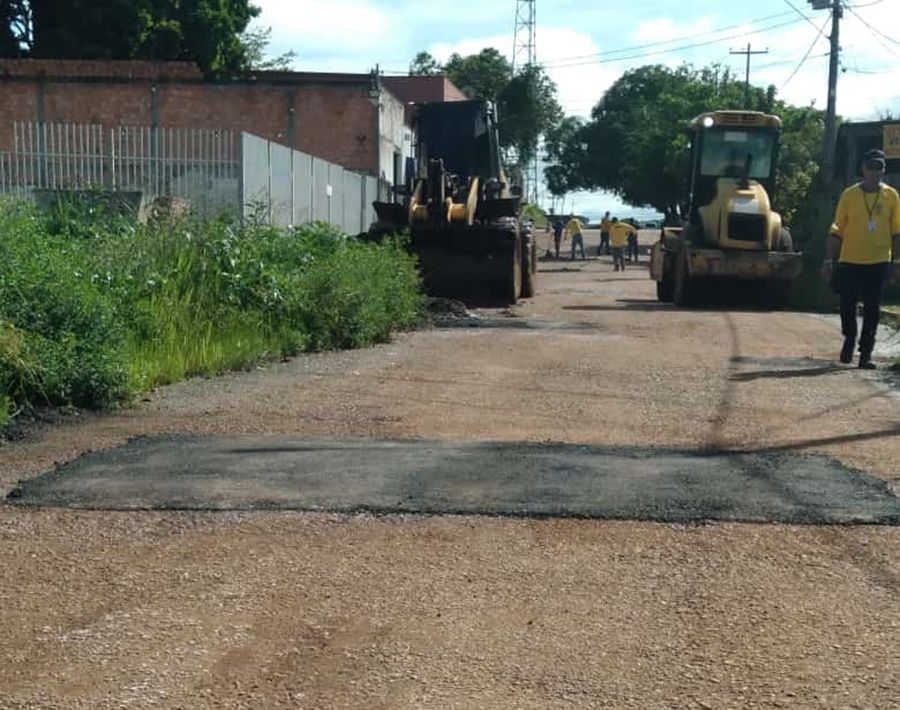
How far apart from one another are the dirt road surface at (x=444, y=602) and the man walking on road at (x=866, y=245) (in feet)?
12.9

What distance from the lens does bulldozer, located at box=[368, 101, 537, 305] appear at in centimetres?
2062

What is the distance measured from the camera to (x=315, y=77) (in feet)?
125

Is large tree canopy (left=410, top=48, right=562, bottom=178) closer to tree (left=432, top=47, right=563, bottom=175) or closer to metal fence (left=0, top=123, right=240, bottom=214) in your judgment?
tree (left=432, top=47, right=563, bottom=175)

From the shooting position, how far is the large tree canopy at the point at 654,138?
56.2m

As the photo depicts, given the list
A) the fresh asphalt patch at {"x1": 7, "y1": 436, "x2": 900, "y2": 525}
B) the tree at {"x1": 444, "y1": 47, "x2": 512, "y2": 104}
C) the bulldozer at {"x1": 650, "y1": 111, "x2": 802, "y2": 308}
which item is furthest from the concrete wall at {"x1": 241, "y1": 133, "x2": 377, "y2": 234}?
the tree at {"x1": 444, "y1": 47, "x2": 512, "y2": 104}

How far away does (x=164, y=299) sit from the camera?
38.3 feet

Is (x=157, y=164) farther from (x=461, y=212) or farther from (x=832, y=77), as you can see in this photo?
(x=832, y=77)

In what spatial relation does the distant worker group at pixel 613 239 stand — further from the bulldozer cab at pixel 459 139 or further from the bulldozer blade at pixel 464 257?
the bulldozer blade at pixel 464 257

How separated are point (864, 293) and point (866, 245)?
0.47 m

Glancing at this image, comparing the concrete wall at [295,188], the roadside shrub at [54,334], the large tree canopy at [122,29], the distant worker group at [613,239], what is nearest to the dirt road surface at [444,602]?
the roadside shrub at [54,334]

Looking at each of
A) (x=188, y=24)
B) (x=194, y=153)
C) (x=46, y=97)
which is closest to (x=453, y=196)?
(x=194, y=153)

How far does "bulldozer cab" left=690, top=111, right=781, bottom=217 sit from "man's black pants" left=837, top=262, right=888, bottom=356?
11.4 m

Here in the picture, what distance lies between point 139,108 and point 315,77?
5.23 meters

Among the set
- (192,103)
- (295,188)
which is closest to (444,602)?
(295,188)
